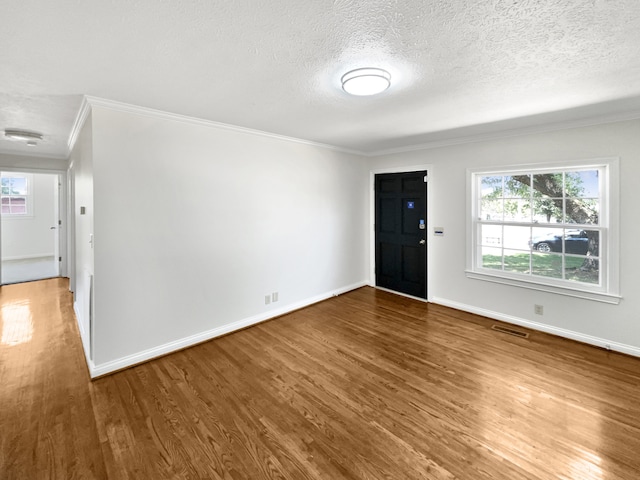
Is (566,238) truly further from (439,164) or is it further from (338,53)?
(338,53)

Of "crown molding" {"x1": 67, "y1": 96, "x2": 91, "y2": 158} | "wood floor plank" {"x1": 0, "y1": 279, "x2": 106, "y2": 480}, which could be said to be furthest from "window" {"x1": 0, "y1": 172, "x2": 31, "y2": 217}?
"crown molding" {"x1": 67, "y1": 96, "x2": 91, "y2": 158}

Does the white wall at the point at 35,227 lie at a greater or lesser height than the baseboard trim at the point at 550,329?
greater

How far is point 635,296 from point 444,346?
6.37 feet

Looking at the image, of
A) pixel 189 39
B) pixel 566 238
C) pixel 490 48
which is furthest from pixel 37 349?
pixel 566 238

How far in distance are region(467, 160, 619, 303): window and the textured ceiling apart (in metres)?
0.73

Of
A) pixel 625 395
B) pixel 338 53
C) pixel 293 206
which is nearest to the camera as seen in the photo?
pixel 338 53

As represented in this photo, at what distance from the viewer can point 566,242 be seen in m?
3.43

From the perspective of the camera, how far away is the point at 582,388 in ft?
8.05

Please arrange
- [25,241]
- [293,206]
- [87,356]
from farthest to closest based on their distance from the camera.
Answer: [25,241]
[293,206]
[87,356]

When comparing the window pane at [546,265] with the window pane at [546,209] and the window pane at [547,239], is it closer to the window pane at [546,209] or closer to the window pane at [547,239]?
the window pane at [547,239]

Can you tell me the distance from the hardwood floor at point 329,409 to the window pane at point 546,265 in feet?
2.45

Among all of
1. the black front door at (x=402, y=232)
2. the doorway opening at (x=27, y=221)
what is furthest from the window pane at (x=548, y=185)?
the doorway opening at (x=27, y=221)

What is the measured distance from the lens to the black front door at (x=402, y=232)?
4.70 m

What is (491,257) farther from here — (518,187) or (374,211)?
(374,211)
